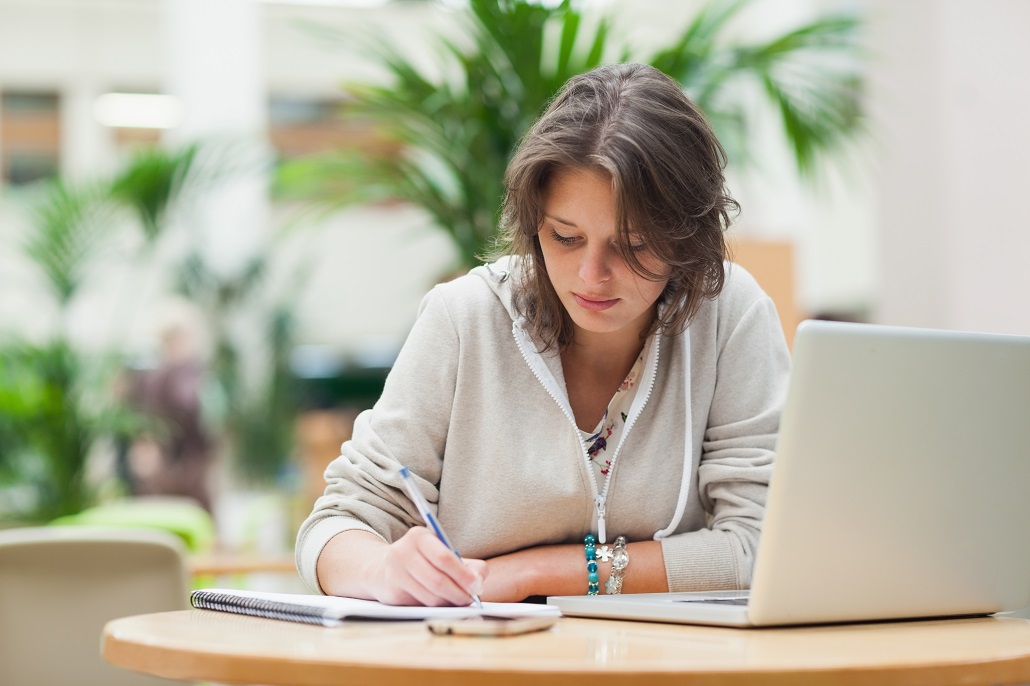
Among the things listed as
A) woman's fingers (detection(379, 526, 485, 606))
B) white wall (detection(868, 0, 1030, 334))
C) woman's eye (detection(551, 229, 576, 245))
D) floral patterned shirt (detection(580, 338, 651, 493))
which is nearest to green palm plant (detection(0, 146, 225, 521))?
white wall (detection(868, 0, 1030, 334))

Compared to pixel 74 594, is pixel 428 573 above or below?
above

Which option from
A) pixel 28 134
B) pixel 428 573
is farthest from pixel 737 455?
pixel 28 134

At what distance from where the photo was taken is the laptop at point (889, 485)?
35.9 inches

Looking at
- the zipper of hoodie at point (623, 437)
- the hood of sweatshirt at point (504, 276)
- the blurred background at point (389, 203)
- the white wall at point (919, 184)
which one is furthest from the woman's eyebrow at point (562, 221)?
the blurred background at point (389, 203)

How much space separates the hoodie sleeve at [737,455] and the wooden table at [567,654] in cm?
27

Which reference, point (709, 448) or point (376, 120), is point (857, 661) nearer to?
point (709, 448)

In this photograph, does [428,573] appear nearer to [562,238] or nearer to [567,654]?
[567,654]

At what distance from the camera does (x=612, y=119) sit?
4.09 ft

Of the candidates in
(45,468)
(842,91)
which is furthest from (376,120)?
(45,468)

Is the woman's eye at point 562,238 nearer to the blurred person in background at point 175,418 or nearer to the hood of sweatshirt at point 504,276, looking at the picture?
the hood of sweatshirt at point 504,276

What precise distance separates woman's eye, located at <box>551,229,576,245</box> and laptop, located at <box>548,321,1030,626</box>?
1.34 ft

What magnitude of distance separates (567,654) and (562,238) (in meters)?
0.58

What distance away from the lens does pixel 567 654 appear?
814 mm

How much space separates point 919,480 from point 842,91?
7.71 ft
